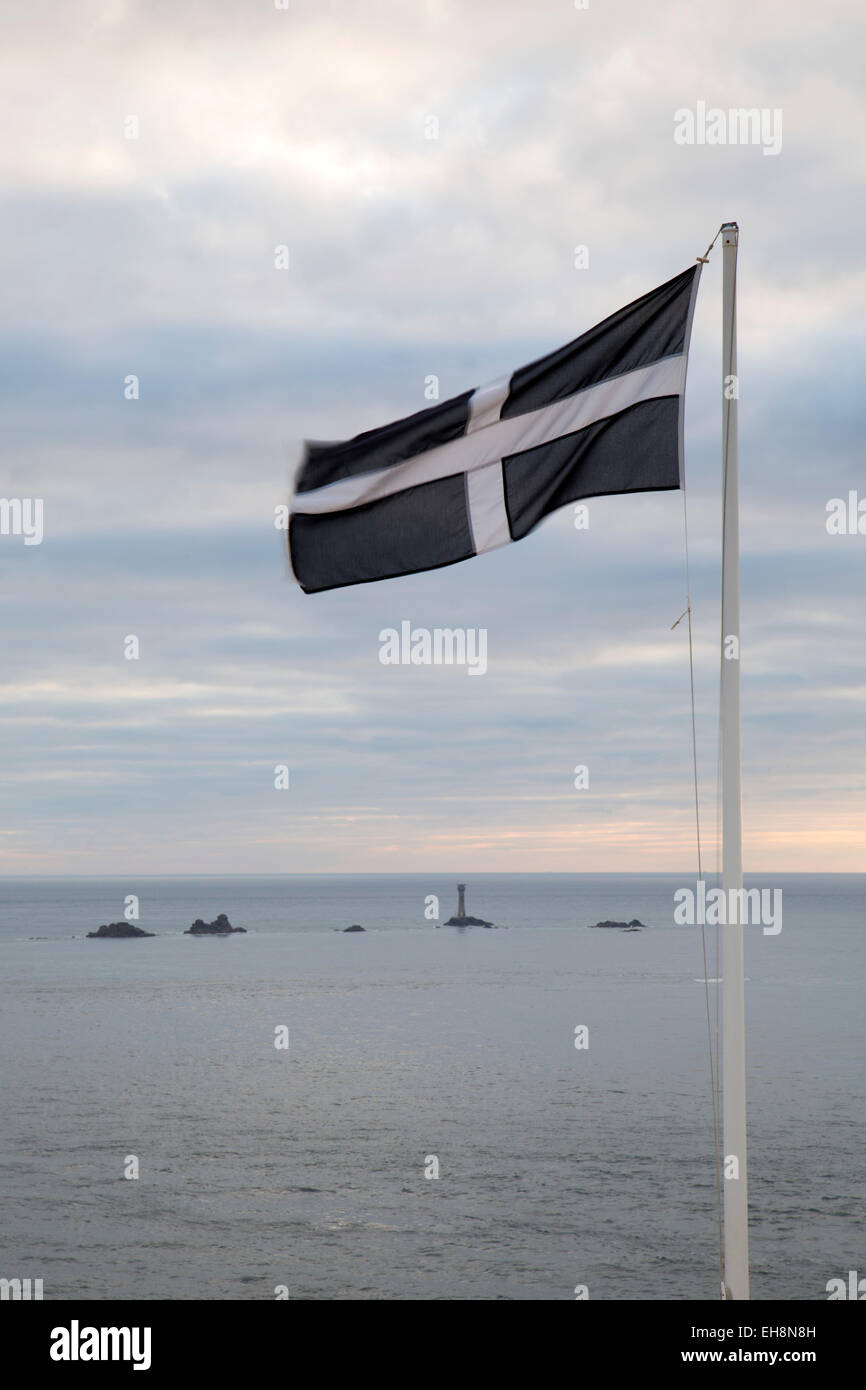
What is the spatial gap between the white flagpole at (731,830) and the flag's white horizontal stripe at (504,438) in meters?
0.56

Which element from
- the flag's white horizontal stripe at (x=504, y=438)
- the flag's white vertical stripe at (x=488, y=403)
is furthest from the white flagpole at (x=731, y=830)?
the flag's white vertical stripe at (x=488, y=403)

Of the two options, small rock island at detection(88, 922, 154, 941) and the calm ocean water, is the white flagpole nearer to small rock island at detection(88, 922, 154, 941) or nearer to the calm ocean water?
the calm ocean water

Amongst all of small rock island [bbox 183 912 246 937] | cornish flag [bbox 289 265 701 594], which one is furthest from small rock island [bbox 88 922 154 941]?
cornish flag [bbox 289 265 701 594]

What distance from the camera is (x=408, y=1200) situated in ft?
139

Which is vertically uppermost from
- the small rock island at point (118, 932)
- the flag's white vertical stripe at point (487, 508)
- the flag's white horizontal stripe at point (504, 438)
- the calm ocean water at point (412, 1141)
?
the flag's white horizontal stripe at point (504, 438)

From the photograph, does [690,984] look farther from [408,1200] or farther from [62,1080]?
[408,1200]

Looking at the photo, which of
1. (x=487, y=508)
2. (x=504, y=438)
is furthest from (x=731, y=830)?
(x=504, y=438)

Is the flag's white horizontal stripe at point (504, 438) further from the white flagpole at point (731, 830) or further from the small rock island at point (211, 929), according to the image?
the small rock island at point (211, 929)

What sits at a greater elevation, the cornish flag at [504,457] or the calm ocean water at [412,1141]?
the cornish flag at [504,457]

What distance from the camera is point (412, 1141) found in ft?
170

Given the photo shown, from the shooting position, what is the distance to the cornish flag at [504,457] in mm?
9180
